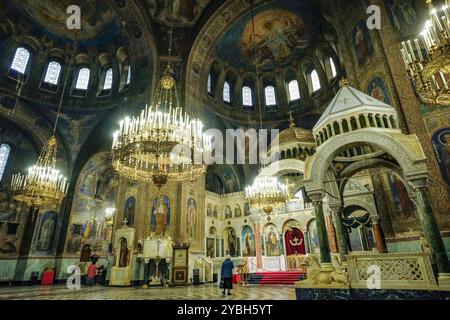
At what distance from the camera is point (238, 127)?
61.5ft

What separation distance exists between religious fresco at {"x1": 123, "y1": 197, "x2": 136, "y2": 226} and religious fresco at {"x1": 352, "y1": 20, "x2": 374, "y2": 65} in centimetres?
1216

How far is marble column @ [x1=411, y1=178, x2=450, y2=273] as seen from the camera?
14.4ft

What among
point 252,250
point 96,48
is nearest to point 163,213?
point 252,250

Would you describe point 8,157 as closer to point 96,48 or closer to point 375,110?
point 96,48

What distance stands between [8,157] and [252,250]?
53.3 ft

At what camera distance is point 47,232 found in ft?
49.2

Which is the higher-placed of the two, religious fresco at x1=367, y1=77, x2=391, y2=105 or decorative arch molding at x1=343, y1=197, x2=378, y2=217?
religious fresco at x1=367, y1=77, x2=391, y2=105

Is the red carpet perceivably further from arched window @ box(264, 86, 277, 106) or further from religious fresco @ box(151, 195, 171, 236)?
arched window @ box(264, 86, 277, 106)

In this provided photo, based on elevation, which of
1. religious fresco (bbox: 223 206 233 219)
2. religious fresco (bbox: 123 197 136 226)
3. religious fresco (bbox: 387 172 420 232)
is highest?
religious fresco (bbox: 223 206 233 219)

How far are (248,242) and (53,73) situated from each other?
17.3 metres

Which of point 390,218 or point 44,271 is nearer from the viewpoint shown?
point 390,218

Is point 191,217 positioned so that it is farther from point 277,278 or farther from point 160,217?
point 277,278

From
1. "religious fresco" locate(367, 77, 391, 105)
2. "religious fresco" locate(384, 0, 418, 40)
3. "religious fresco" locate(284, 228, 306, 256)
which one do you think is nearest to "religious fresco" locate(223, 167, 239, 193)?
"religious fresco" locate(284, 228, 306, 256)

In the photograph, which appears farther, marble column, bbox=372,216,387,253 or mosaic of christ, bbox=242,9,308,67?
mosaic of christ, bbox=242,9,308,67
